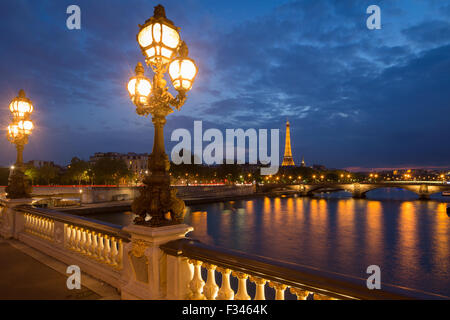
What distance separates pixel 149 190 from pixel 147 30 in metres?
2.39

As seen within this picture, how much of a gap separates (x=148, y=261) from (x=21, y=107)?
8.39 metres

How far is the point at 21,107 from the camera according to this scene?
9414 mm

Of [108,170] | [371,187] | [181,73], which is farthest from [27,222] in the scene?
[371,187]

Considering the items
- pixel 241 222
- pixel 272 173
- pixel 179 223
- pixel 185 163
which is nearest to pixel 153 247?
pixel 179 223

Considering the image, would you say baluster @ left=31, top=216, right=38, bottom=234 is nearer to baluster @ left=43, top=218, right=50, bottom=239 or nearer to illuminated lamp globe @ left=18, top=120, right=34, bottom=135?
baluster @ left=43, top=218, right=50, bottom=239

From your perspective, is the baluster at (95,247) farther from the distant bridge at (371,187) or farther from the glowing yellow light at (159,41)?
the distant bridge at (371,187)

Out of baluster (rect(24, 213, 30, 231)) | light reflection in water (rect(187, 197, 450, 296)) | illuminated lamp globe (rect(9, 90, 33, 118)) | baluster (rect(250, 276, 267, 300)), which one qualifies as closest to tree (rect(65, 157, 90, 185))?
light reflection in water (rect(187, 197, 450, 296))

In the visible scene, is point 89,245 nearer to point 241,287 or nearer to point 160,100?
point 160,100

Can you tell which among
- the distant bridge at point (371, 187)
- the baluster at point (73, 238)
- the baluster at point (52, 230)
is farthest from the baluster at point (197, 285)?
the distant bridge at point (371, 187)

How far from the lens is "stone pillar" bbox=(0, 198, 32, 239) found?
8.82 meters

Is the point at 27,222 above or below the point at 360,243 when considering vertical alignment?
above

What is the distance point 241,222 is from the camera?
38.3 metres

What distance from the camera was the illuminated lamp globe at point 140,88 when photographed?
4.71 metres

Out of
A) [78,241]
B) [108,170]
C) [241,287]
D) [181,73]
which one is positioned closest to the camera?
[241,287]
